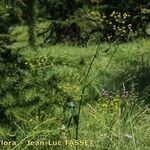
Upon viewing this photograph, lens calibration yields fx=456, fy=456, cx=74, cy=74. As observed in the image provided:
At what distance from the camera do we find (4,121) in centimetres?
391

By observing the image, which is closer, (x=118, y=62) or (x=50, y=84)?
(x=50, y=84)

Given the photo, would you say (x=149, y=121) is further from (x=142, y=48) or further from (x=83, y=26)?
(x=83, y=26)

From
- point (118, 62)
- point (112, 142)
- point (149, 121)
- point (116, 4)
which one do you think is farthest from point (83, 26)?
point (112, 142)

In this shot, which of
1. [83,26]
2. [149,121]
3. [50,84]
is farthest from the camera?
[83,26]

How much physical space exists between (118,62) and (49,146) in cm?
825

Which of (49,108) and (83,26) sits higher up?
(49,108)

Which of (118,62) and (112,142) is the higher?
(112,142)

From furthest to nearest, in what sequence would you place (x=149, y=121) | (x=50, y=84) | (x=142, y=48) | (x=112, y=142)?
(x=142, y=48), (x=149, y=121), (x=50, y=84), (x=112, y=142)

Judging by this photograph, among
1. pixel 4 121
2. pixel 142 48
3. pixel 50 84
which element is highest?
pixel 50 84

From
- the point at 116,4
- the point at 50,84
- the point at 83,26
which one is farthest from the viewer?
the point at 116,4

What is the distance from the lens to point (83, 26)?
57.3 ft

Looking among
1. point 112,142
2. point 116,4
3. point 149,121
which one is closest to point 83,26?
point 116,4

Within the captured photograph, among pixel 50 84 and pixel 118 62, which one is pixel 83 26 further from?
pixel 50 84

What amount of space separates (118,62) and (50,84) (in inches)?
325
